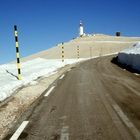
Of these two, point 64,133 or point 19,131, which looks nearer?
point 64,133

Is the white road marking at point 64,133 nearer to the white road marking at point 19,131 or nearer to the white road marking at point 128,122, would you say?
the white road marking at point 19,131

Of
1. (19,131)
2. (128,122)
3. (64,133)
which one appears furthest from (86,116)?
(19,131)

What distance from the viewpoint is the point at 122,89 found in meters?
11.5

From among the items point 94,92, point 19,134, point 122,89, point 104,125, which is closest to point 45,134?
point 19,134

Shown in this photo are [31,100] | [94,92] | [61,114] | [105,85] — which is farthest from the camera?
[105,85]

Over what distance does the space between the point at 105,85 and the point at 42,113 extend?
4.98 metres

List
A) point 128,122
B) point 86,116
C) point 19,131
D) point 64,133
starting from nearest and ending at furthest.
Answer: point 64,133 → point 19,131 → point 128,122 → point 86,116

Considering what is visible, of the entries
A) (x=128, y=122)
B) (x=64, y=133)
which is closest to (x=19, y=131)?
(x=64, y=133)

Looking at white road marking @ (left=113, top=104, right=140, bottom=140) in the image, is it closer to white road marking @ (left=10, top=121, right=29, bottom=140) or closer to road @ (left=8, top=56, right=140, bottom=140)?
road @ (left=8, top=56, right=140, bottom=140)

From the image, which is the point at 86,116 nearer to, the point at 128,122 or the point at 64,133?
the point at 128,122

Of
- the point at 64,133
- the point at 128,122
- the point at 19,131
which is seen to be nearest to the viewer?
the point at 64,133

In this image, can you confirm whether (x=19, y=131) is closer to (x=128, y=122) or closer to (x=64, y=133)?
(x=64, y=133)

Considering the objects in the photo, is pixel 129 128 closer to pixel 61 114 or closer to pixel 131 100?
pixel 61 114

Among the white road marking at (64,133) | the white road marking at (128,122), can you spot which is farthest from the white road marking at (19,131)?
the white road marking at (128,122)
